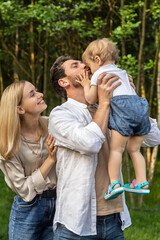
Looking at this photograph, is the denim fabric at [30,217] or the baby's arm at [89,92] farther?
the denim fabric at [30,217]

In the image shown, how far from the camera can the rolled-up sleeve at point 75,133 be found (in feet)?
6.15

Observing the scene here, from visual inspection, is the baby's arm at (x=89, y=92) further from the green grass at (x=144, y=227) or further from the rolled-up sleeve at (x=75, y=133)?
the green grass at (x=144, y=227)

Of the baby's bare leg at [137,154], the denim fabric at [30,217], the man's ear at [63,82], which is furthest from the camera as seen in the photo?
the denim fabric at [30,217]

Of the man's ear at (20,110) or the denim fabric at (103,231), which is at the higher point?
the man's ear at (20,110)

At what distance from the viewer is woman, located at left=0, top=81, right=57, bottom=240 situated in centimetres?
242

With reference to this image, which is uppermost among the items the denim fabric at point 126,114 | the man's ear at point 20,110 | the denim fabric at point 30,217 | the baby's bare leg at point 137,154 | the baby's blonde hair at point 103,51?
the baby's blonde hair at point 103,51

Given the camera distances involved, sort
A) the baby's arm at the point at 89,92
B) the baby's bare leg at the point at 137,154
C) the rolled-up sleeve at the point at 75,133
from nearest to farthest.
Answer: the rolled-up sleeve at the point at 75,133 → the baby's arm at the point at 89,92 → the baby's bare leg at the point at 137,154

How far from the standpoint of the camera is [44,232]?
261 cm

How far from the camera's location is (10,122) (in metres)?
2.44

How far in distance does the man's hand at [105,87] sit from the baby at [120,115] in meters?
0.04

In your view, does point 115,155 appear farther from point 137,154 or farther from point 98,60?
point 98,60

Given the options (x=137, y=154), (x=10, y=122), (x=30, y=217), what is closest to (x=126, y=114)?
(x=137, y=154)

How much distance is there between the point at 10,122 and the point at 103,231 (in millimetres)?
999

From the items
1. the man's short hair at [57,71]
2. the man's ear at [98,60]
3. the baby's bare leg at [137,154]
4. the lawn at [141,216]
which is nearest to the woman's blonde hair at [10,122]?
the man's short hair at [57,71]
